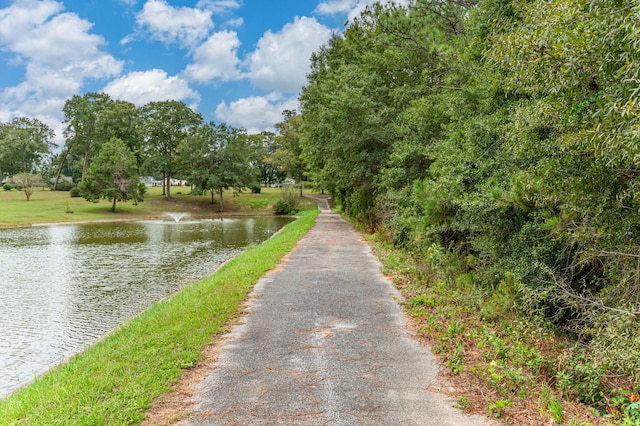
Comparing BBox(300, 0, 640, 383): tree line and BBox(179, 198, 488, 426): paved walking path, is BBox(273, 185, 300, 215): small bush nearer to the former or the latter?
BBox(300, 0, 640, 383): tree line

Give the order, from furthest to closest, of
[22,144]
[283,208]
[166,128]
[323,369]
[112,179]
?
[22,144] < [166,128] < [283,208] < [112,179] < [323,369]

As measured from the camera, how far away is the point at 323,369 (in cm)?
389

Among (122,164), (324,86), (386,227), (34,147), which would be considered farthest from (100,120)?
Answer: (386,227)

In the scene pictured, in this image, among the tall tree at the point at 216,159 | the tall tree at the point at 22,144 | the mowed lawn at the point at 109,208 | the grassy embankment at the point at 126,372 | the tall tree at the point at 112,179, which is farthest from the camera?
the tall tree at the point at 22,144

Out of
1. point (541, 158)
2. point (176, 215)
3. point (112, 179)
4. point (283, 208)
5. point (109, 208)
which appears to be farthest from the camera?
point (283, 208)

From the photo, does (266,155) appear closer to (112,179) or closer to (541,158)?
(112,179)

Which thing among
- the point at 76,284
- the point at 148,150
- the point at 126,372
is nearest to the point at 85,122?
the point at 148,150

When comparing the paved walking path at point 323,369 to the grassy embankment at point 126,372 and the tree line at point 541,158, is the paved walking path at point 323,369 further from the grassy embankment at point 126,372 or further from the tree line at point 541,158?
the tree line at point 541,158

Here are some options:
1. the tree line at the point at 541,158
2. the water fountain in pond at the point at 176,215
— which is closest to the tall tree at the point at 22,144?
the water fountain in pond at the point at 176,215

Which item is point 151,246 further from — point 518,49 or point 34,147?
point 34,147

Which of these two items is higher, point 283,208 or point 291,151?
point 291,151

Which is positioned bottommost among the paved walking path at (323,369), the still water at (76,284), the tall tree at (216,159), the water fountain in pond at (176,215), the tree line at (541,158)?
the still water at (76,284)

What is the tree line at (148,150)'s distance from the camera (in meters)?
41.4

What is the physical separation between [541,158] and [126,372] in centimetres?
510
